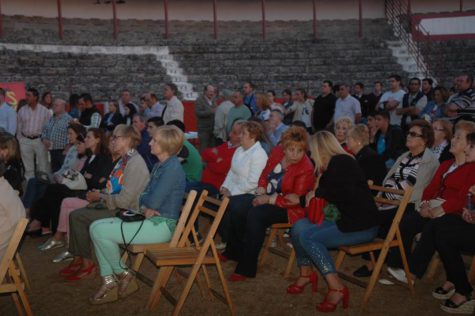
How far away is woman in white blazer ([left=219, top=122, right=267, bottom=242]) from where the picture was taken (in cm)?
645

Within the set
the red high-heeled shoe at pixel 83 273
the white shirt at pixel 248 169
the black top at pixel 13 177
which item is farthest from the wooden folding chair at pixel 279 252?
the black top at pixel 13 177

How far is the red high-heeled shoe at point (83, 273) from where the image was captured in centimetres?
591

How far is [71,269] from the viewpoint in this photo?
20.0ft

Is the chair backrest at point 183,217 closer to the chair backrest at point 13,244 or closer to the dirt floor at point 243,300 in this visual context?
the dirt floor at point 243,300

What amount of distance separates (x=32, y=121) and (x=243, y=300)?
6756mm

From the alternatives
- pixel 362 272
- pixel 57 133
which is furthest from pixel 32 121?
pixel 362 272

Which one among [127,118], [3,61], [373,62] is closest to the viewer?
[127,118]

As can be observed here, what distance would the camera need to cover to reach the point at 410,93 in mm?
10914

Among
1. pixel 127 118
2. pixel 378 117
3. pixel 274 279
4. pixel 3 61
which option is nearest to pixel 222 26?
pixel 3 61

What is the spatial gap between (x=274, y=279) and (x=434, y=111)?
207 inches

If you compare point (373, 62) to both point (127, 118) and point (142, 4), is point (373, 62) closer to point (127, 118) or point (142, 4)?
point (142, 4)

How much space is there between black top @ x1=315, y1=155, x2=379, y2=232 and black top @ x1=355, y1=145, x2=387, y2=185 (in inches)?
48.3

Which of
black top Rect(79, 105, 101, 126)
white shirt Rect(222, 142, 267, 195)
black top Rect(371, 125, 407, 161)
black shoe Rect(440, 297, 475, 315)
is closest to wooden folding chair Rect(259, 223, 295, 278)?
white shirt Rect(222, 142, 267, 195)

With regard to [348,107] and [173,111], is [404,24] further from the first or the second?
[173,111]
